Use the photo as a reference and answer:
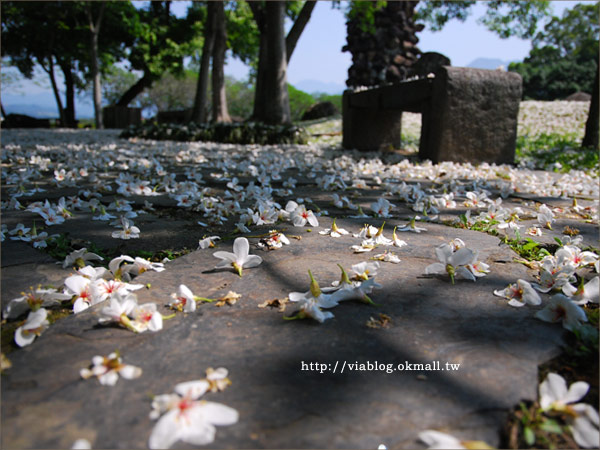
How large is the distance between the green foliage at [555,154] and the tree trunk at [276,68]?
5.76 meters

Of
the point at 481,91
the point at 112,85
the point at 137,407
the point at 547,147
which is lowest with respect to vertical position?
the point at 137,407

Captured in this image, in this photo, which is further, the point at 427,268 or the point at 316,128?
the point at 316,128

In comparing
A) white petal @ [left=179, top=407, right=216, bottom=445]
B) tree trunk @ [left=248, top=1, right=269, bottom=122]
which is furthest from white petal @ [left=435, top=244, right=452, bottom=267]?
tree trunk @ [left=248, top=1, right=269, bottom=122]

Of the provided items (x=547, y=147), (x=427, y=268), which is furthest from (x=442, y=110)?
(x=427, y=268)

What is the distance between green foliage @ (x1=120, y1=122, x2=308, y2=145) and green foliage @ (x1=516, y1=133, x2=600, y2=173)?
15.4 ft

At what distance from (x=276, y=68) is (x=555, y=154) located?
264 inches

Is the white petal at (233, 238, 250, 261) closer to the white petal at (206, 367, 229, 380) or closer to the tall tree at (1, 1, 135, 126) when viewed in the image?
the white petal at (206, 367, 229, 380)

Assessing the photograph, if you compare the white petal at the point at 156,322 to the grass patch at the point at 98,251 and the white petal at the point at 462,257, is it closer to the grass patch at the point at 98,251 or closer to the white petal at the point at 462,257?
the grass patch at the point at 98,251

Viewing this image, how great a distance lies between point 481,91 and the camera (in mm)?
5434

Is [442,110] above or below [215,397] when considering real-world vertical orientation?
above

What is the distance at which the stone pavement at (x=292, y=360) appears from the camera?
79cm

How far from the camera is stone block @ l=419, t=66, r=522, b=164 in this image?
17.4 ft

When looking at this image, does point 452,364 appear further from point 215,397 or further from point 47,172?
point 47,172

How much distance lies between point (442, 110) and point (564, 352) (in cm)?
480
